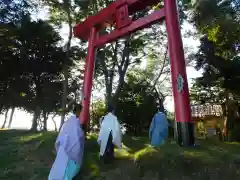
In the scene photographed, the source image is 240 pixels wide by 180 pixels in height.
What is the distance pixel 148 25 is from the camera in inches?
301

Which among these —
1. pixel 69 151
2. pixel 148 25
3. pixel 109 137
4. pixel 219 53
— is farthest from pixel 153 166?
pixel 219 53

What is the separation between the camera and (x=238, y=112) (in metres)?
16.2

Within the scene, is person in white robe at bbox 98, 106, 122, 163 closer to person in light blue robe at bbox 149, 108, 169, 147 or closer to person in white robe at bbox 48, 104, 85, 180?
person in white robe at bbox 48, 104, 85, 180

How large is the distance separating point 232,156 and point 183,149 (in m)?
0.95

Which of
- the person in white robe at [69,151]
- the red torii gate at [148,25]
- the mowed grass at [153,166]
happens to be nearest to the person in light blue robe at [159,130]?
the mowed grass at [153,166]

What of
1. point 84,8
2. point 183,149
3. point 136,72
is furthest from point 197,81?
point 183,149

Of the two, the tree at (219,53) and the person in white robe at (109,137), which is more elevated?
the tree at (219,53)

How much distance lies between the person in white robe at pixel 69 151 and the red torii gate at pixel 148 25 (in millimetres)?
2384

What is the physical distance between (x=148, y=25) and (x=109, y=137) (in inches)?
140

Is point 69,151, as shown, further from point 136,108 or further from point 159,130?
point 136,108

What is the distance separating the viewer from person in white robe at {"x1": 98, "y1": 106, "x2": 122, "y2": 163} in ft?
19.2

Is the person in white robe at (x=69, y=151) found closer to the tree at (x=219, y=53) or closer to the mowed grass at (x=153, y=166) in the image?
the mowed grass at (x=153, y=166)

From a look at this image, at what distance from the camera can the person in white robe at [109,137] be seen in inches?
231

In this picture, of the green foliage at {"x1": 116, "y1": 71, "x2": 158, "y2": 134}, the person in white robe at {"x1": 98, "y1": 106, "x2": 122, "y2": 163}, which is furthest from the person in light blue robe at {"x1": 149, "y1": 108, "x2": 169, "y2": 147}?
the green foliage at {"x1": 116, "y1": 71, "x2": 158, "y2": 134}
